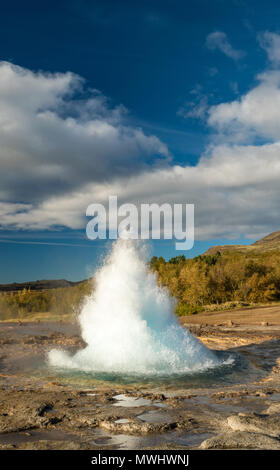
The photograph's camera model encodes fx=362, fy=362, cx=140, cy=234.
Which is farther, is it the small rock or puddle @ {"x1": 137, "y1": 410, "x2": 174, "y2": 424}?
puddle @ {"x1": 137, "y1": 410, "x2": 174, "y2": 424}

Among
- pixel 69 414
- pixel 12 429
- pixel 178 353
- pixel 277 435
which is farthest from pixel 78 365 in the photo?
pixel 277 435

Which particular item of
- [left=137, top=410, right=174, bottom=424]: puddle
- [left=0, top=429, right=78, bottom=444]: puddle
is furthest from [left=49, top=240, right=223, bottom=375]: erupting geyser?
[left=0, top=429, right=78, bottom=444]: puddle

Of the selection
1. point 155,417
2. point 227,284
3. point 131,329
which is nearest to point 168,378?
point 131,329

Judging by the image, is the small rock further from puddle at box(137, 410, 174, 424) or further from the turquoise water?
the turquoise water

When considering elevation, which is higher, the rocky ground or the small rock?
the small rock

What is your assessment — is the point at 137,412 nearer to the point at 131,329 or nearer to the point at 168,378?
the point at 168,378

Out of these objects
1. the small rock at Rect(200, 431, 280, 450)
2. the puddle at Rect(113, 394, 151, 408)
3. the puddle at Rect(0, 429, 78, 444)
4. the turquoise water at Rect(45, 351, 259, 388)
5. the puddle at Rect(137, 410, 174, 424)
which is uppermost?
the small rock at Rect(200, 431, 280, 450)

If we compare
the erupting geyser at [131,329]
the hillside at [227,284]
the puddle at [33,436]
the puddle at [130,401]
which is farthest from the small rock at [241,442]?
the hillside at [227,284]

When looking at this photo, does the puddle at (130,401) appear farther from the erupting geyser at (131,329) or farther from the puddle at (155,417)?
the erupting geyser at (131,329)

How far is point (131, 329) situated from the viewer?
1586cm

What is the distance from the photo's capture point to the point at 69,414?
29.0 ft

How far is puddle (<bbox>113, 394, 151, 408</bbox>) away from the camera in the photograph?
9.94 meters

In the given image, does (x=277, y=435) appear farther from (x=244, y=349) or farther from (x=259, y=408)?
(x=244, y=349)

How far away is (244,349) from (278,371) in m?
5.75
